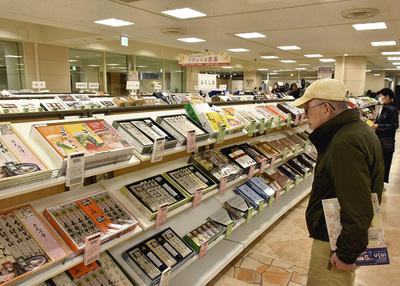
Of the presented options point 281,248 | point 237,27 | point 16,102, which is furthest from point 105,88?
point 281,248

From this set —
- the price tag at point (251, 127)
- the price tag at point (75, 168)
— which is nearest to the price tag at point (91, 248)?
the price tag at point (75, 168)

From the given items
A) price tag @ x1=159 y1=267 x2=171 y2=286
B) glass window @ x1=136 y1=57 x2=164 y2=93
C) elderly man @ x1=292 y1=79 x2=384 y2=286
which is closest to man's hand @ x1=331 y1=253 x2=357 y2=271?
elderly man @ x1=292 y1=79 x2=384 y2=286

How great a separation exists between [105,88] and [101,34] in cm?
503

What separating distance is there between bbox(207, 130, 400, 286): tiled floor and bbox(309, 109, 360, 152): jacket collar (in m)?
1.86

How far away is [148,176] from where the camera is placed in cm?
273

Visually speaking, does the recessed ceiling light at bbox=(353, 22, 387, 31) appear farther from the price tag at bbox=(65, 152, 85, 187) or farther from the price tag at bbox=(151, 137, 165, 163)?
the price tag at bbox=(65, 152, 85, 187)

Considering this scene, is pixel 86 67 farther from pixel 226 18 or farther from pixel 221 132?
pixel 221 132

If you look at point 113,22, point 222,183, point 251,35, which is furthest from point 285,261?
point 251,35

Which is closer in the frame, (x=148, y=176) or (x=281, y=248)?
(x=148, y=176)

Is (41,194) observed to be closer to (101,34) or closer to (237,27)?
(237,27)

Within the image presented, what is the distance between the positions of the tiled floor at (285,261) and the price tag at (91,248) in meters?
1.63

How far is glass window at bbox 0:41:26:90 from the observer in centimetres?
1173

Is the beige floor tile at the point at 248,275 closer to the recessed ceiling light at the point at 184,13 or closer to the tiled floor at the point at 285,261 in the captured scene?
the tiled floor at the point at 285,261

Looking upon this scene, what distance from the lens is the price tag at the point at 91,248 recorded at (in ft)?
5.70
